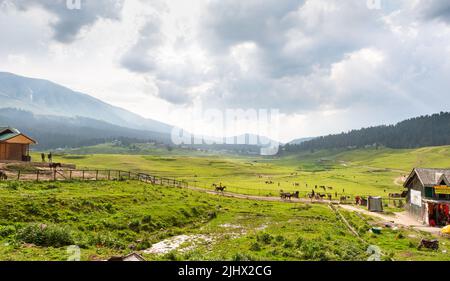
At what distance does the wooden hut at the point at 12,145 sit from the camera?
187ft

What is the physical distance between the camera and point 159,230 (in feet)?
117

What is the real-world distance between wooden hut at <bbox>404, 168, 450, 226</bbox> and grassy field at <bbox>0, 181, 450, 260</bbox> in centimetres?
851

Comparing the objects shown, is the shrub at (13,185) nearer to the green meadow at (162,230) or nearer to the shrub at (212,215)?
the green meadow at (162,230)

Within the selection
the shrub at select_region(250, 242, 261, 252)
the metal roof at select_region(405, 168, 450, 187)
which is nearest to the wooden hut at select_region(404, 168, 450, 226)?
the metal roof at select_region(405, 168, 450, 187)

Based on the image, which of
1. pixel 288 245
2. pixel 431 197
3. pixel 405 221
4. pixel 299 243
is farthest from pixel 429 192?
pixel 288 245

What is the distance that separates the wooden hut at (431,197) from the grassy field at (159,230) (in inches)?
335

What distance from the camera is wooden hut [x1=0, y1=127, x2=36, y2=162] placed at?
187 ft

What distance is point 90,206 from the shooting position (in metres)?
36.0

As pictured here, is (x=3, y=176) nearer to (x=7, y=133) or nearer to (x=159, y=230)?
(x=7, y=133)

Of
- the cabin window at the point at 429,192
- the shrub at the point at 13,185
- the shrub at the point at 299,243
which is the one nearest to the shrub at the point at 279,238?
the shrub at the point at 299,243

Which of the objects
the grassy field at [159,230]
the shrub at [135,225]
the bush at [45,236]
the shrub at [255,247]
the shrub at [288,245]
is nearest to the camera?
the bush at [45,236]

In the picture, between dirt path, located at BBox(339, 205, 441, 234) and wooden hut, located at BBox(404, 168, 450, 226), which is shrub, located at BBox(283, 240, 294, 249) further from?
wooden hut, located at BBox(404, 168, 450, 226)
